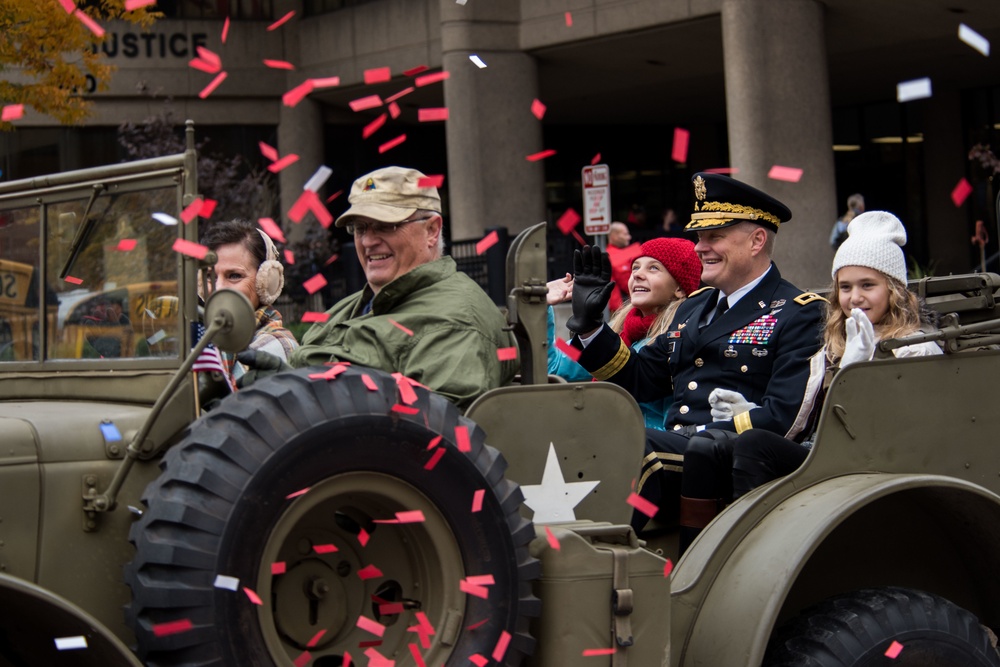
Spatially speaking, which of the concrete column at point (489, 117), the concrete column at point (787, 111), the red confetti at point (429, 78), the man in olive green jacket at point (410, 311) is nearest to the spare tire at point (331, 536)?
the man in olive green jacket at point (410, 311)

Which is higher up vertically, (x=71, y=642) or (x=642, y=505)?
(x=642, y=505)

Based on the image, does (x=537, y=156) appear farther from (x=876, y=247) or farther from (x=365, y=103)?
(x=876, y=247)

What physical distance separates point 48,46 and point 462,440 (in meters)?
11.6

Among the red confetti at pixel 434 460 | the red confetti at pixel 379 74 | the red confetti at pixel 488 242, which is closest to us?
the red confetti at pixel 434 460

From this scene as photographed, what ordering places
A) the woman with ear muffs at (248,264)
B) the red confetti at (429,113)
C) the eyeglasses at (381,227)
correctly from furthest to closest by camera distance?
the red confetti at (429,113), the woman with ear muffs at (248,264), the eyeglasses at (381,227)

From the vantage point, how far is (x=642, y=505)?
3896 millimetres

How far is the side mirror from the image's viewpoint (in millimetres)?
3021

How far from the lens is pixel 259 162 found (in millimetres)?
26250

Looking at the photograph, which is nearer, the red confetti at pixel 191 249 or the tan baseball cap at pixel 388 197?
the red confetti at pixel 191 249

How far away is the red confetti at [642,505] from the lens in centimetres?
376

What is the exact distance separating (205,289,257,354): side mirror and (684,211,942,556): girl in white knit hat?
1.58 m

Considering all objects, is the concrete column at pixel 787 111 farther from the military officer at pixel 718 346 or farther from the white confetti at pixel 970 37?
the military officer at pixel 718 346

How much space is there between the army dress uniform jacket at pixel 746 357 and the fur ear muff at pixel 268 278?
1.39 meters

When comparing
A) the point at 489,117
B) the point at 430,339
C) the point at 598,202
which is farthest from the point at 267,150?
the point at 489,117
